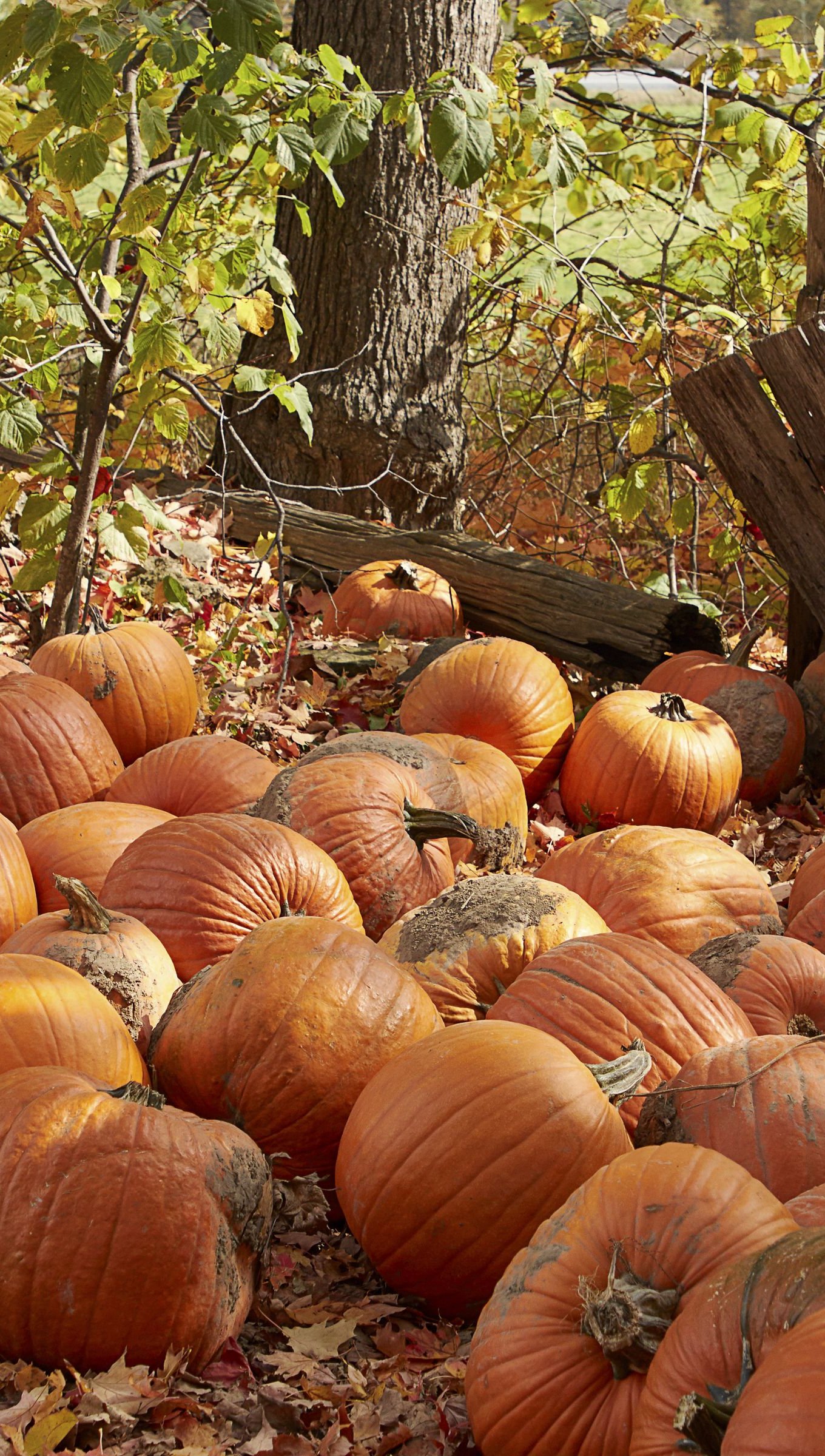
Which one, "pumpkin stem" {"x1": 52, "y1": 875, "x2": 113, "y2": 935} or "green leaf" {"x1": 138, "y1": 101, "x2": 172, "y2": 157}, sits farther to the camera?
"green leaf" {"x1": 138, "y1": 101, "x2": 172, "y2": 157}

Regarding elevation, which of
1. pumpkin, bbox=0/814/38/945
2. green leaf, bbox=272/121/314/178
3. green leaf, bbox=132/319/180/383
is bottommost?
pumpkin, bbox=0/814/38/945

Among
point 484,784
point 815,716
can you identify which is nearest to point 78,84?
point 484,784

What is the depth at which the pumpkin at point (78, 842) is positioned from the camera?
11.9ft

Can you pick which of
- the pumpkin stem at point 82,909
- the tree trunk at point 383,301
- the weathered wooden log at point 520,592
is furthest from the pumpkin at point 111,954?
the tree trunk at point 383,301

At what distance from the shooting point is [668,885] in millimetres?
3682

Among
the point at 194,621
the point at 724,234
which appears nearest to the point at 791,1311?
the point at 194,621

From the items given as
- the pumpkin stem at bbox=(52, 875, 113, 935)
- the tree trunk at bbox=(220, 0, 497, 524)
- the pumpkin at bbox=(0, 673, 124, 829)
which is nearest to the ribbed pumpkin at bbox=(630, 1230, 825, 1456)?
the pumpkin stem at bbox=(52, 875, 113, 935)

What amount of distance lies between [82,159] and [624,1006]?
2.90 meters

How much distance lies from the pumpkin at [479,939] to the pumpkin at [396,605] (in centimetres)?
311

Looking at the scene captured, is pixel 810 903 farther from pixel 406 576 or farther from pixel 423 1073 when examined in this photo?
pixel 406 576

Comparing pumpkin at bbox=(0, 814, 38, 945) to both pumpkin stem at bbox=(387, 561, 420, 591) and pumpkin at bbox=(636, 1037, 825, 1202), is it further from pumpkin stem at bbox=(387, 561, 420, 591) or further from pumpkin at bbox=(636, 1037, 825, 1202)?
pumpkin stem at bbox=(387, 561, 420, 591)

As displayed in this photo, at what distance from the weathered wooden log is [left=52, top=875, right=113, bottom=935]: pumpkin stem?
3284mm

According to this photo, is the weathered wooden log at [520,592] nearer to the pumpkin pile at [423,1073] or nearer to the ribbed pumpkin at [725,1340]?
the pumpkin pile at [423,1073]

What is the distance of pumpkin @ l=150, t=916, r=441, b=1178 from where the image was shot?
265cm
